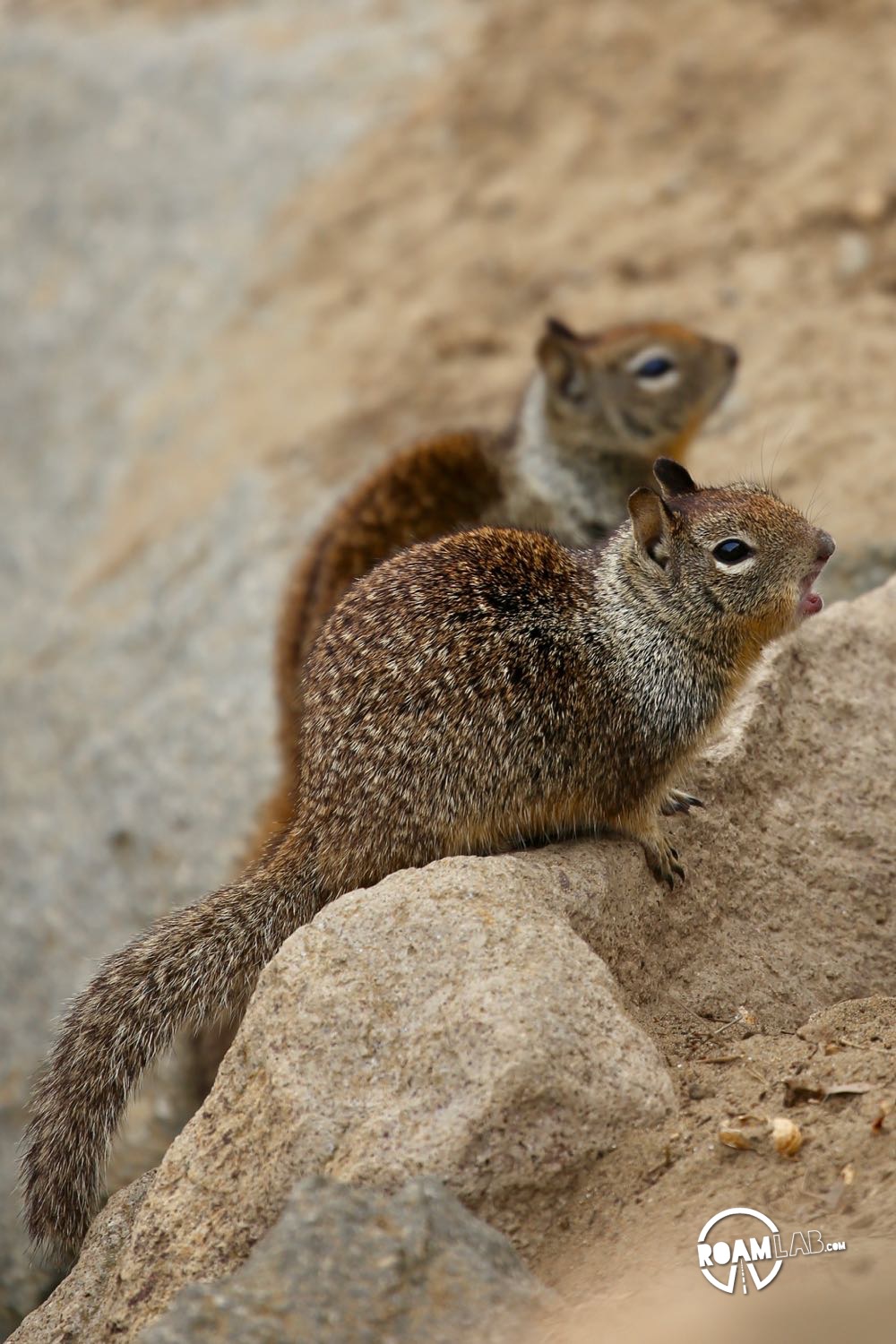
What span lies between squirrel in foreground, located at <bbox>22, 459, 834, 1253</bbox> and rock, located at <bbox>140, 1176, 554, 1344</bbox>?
1039mm

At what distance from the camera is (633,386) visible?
300 inches

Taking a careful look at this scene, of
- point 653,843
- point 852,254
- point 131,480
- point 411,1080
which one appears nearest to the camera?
point 411,1080

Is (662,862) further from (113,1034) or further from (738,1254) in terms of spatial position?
(113,1034)

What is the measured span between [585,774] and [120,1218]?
1.61m

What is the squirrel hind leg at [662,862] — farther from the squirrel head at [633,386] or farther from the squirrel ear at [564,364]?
the squirrel ear at [564,364]

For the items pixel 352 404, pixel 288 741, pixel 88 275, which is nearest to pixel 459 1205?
pixel 288 741

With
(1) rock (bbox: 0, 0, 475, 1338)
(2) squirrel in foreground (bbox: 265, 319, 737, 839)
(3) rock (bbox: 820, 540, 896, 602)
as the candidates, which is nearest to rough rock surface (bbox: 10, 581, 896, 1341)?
(3) rock (bbox: 820, 540, 896, 602)

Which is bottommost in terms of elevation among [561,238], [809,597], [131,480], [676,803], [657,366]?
[676,803]

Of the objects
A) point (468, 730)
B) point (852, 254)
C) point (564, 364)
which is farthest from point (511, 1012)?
point (852, 254)

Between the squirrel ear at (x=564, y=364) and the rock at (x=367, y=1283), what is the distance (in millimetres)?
5041

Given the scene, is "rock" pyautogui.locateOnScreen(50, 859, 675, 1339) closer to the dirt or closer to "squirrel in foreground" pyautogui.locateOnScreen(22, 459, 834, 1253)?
"squirrel in foreground" pyautogui.locateOnScreen(22, 459, 834, 1253)

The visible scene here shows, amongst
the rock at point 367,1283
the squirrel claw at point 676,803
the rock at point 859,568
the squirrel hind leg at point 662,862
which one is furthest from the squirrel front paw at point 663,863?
the rock at point 859,568

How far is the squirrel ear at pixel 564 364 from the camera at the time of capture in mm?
7609

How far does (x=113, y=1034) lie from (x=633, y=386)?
14.8ft
